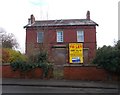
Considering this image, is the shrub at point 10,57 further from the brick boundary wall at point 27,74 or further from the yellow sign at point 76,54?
the yellow sign at point 76,54

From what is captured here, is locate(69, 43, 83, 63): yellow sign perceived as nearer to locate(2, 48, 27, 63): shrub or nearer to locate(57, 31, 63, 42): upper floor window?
locate(2, 48, 27, 63): shrub

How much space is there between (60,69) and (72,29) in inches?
704

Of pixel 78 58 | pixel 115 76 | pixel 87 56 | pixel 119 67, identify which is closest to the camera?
pixel 119 67

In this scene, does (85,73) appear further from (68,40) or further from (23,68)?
(68,40)

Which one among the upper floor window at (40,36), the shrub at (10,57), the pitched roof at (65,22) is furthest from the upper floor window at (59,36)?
the shrub at (10,57)

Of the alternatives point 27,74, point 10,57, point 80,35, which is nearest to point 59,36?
point 80,35

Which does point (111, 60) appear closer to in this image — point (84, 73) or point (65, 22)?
point (84, 73)

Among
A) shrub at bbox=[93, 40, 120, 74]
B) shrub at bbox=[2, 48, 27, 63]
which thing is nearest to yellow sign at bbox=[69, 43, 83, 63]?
shrub at bbox=[93, 40, 120, 74]

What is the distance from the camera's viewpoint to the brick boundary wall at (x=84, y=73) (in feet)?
82.5

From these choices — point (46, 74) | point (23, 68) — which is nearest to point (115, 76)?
point (46, 74)

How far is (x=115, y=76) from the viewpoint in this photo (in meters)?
24.8

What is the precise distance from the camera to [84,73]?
83.2 feet

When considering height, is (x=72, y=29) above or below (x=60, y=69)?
above

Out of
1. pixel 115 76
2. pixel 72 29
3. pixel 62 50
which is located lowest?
pixel 115 76
